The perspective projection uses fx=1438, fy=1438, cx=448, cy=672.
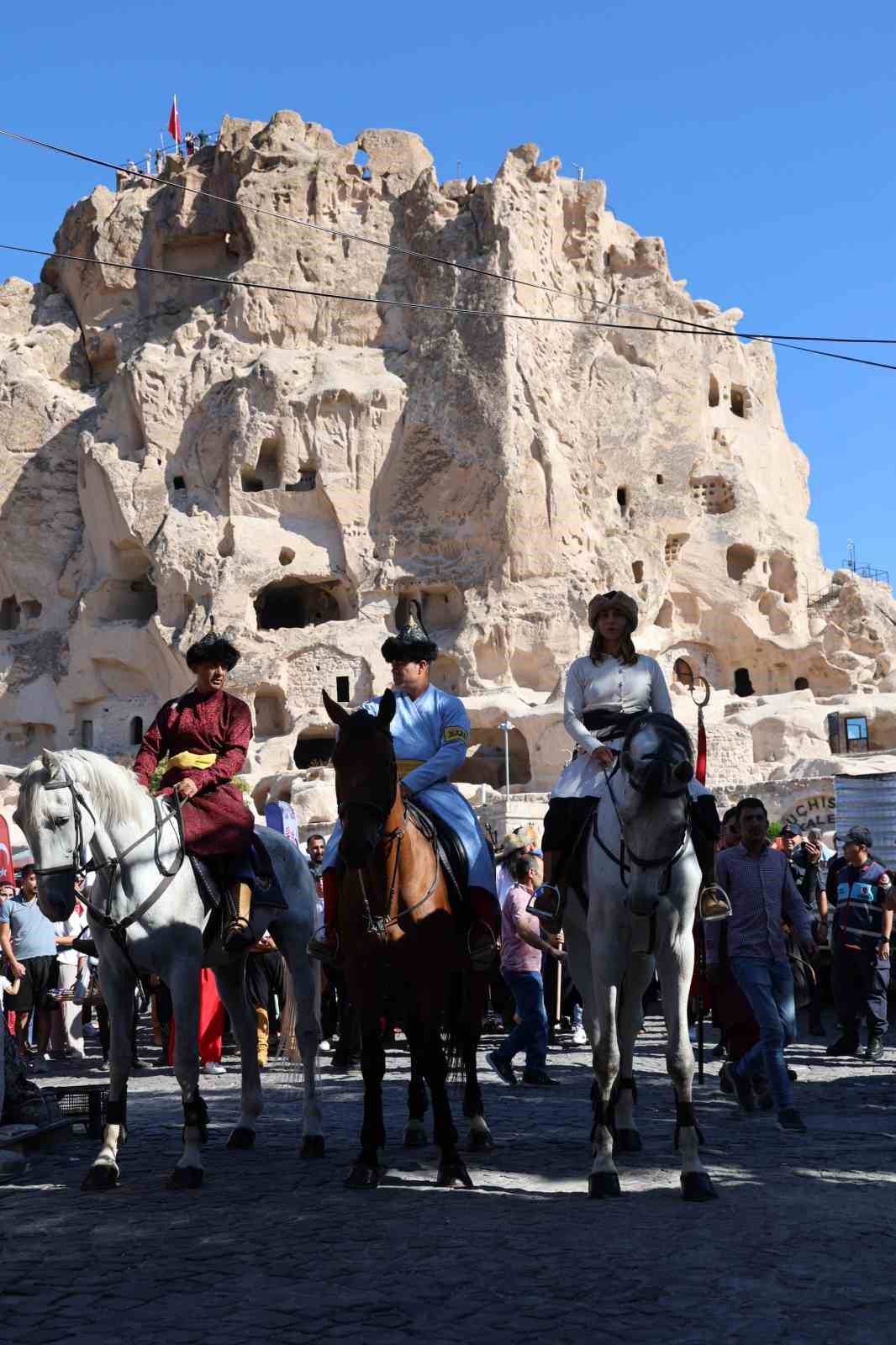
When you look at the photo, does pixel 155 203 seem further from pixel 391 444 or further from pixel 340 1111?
pixel 340 1111

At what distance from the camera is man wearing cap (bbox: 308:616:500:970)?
7.59 metres

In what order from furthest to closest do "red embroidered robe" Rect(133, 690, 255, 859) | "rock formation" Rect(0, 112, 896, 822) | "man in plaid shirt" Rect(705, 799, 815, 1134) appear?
"rock formation" Rect(0, 112, 896, 822), "man in plaid shirt" Rect(705, 799, 815, 1134), "red embroidered robe" Rect(133, 690, 255, 859)

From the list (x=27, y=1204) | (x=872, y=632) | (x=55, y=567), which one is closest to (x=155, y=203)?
(x=55, y=567)

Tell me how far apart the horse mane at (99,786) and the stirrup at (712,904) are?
305 centimetres

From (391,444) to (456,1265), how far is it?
50715mm

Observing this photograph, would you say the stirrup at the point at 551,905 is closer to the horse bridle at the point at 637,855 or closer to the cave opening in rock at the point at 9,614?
the horse bridle at the point at 637,855

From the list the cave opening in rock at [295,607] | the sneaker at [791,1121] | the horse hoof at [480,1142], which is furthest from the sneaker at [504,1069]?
the cave opening in rock at [295,607]

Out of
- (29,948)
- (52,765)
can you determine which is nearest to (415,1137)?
(52,765)

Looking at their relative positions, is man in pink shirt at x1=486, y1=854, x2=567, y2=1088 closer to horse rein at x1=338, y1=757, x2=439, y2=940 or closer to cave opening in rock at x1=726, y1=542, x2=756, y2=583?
horse rein at x1=338, y1=757, x2=439, y2=940

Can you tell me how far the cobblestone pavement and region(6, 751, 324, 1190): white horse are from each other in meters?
0.40

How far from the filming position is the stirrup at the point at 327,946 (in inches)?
297

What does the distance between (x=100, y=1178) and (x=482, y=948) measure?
2204 mm

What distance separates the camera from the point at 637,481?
188ft

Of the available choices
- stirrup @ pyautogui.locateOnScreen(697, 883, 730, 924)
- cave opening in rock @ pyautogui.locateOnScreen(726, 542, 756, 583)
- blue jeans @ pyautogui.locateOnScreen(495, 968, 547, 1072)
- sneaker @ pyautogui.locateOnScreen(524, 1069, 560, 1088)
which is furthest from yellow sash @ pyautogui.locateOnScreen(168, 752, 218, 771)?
cave opening in rock @ pyautogui.locateOnScreen(726, 542, 756, 583)
